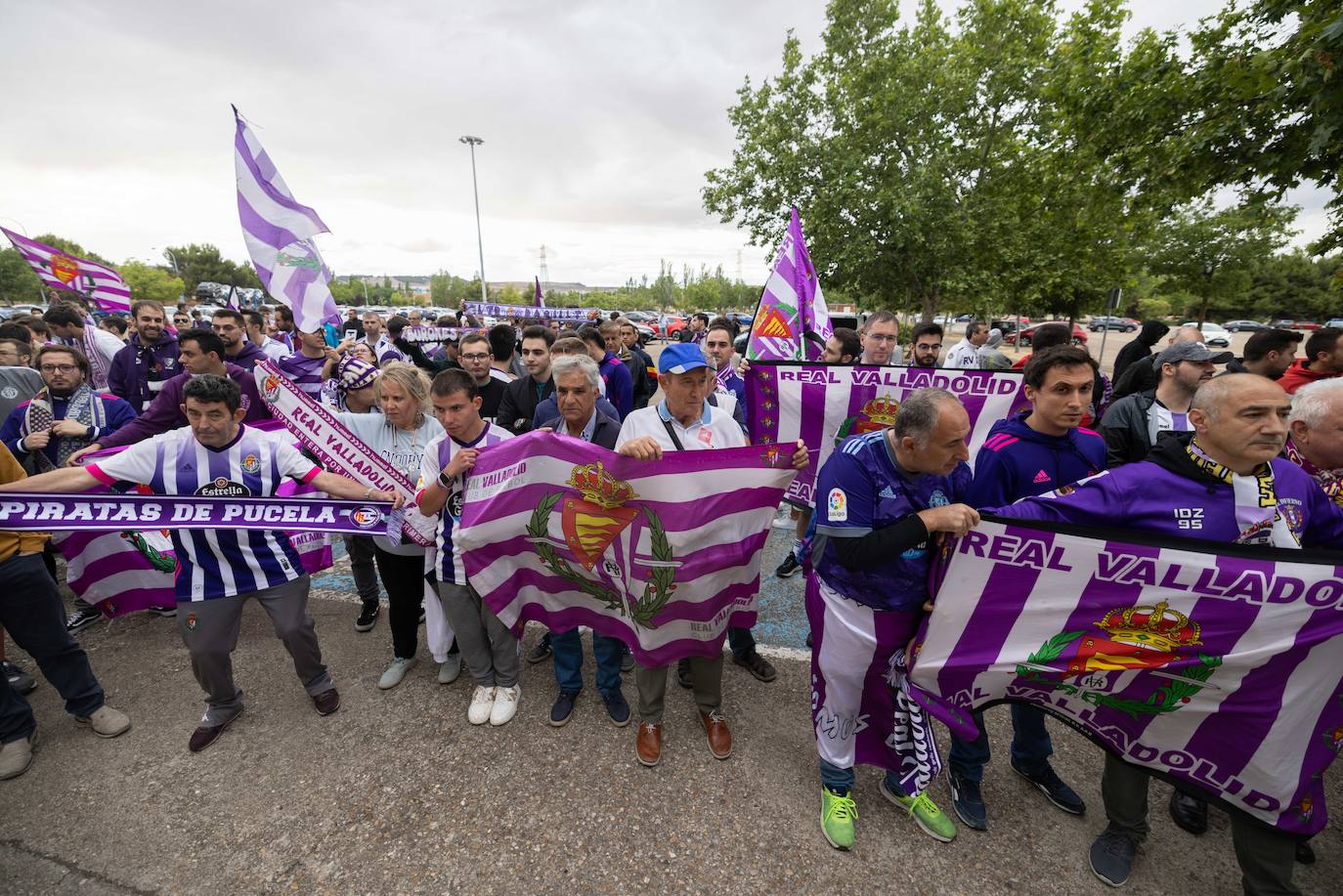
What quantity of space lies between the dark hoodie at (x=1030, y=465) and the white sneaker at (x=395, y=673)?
3.76m

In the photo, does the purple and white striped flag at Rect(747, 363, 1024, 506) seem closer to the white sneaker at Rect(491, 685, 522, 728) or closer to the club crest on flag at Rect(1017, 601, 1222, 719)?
the club crest on flag at Rect(1017, 601, 1222, 719)

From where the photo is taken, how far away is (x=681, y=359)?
298 cm

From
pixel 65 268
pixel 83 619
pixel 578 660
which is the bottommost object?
pixel 83 619

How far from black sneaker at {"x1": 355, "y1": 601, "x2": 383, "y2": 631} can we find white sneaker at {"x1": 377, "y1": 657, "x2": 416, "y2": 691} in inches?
25.6

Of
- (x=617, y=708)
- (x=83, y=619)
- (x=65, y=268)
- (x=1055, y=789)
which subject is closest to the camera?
(x=1055, y=789)

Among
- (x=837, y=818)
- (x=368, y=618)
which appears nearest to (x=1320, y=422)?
(x=837, y=818)

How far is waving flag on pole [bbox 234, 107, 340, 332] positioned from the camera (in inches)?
188

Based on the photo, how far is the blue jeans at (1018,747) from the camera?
2.68 m

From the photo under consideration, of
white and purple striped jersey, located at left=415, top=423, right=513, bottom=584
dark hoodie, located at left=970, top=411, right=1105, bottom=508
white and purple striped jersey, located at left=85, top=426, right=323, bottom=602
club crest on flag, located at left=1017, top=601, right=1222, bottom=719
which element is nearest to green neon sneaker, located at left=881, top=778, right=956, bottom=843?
club crest on flag, located at left=1017, top=601, right=1222, bottom=719

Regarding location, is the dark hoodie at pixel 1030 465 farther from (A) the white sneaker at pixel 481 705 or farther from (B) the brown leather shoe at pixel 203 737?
(B) the brown leather shoe at pixel 203 737

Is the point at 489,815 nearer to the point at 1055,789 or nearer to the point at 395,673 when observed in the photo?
the point at 395,673

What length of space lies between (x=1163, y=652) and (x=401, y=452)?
4.12 meters

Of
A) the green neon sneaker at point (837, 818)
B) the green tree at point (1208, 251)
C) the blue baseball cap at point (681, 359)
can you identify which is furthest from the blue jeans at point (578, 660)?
the green tree at point (1208, 251)

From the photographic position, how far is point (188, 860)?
250 centimetres
